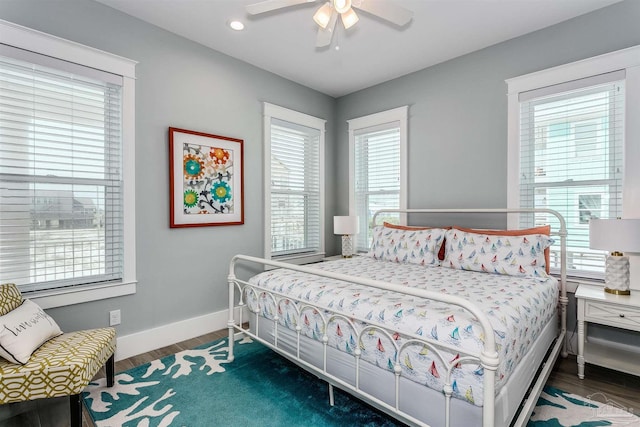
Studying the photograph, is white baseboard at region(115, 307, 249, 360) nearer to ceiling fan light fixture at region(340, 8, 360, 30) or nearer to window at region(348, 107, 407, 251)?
window at region(348, 107, 407, 251)

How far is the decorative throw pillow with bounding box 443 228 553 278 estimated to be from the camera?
2.42 metres

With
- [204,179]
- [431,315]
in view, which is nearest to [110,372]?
[204,179]

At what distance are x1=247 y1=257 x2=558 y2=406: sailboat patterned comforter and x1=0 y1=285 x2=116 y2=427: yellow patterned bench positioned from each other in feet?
3.45

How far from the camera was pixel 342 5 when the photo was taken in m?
1.80

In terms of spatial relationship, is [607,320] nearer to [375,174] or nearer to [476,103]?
[476,103]

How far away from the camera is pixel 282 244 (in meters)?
3.85

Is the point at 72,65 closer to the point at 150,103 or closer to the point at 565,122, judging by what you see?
the point at 150,103

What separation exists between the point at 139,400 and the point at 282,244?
6.90ft

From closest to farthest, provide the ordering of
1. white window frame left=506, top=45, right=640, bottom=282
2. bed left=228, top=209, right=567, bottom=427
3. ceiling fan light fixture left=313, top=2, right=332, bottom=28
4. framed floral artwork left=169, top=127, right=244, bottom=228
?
bed left=228, top=209, right=567, bottom=427 < ceiling fan light fixture left=313, top=2, right=332, bottom=28 < white window frame left=506, top=45, right=640, bottom=282 < framed floral artwork left=169, top=127, right=244, bottom=228

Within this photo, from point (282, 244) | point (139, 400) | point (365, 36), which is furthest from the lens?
point (282, 244)

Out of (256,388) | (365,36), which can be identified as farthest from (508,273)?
(365,36)

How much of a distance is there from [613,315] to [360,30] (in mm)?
2851

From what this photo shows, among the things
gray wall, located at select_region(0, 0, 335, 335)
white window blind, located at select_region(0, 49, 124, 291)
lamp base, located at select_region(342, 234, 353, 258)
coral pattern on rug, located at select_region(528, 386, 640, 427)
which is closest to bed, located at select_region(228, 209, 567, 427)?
coral pattern on rug, located at select_region(528, 386, 640, 427)

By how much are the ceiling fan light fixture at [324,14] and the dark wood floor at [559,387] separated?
8.75 feet
